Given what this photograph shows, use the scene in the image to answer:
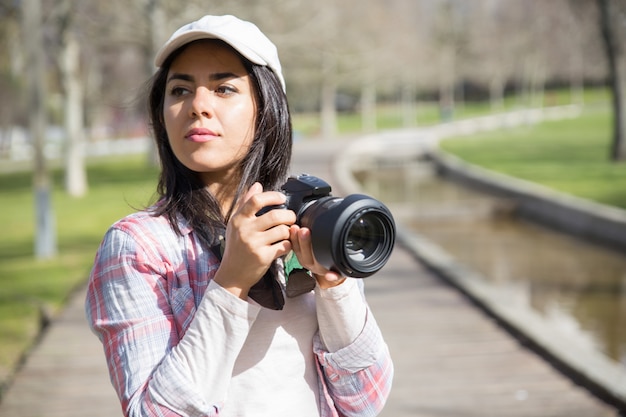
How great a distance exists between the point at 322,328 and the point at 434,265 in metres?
5.71

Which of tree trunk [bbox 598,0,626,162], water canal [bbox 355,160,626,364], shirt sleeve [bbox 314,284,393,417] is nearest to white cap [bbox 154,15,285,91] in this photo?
shirt sleeve [bbox 314,284,393,417]

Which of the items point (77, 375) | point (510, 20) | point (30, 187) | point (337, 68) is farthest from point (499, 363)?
point (510, 20)

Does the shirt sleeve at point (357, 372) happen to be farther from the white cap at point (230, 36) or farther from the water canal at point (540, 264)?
the water canal at point (540, 264)

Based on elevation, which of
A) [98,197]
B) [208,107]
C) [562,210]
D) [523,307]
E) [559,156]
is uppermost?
[208,107]

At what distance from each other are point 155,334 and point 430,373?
124 inches

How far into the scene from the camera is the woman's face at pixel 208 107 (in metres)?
1.46

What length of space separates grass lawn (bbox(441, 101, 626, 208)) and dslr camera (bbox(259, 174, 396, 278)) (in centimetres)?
991

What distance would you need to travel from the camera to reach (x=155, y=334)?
4.43 feet

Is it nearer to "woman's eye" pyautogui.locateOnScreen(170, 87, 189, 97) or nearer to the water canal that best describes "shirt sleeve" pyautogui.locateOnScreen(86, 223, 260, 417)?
"woman's eye" pyautogui.locateOnScreen(170, 87, 189, 97)

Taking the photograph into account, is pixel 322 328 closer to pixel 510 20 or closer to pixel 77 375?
pixel 77 375

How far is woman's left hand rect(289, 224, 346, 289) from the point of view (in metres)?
1.32

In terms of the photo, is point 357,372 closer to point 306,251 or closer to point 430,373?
point 306,251

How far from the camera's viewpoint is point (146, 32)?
14664 millimetres

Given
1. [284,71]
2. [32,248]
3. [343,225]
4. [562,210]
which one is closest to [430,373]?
[343,225]
